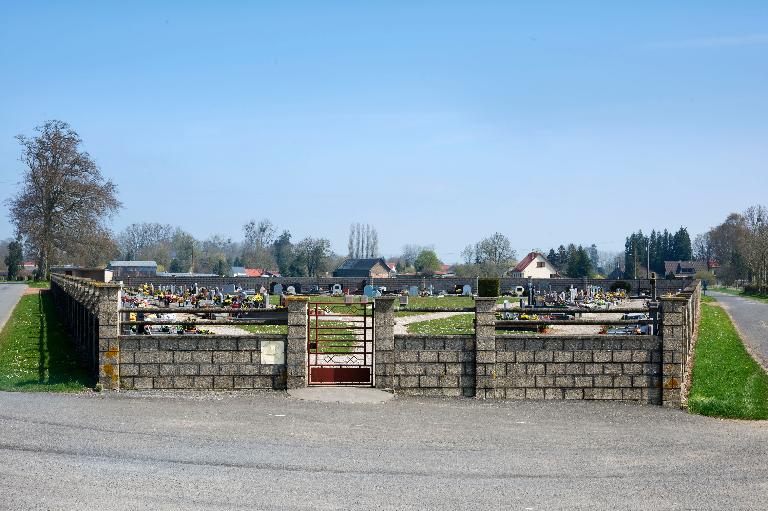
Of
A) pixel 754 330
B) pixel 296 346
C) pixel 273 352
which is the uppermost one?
pixel 296 346

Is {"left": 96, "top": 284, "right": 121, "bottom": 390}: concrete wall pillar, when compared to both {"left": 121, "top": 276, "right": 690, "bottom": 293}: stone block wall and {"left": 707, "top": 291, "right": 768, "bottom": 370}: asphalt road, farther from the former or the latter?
{"left": 121, "top": 276, "right": 690, "bottom": 293}: stone block wall

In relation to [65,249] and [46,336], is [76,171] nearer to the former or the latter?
[65,249]

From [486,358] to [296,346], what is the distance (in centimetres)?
342

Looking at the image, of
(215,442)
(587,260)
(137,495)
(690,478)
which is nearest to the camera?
(137,495)

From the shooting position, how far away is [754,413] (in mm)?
13367

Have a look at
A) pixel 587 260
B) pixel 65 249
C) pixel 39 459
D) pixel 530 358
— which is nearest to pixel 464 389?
pixel 530 358

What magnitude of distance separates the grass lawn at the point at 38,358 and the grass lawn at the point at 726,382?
36.5 feet

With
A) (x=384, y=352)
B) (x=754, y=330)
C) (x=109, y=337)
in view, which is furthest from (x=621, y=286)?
(x=109, y=337)

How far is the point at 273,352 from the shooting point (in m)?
14.9

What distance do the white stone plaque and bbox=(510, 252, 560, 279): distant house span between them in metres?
110

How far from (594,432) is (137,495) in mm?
6638

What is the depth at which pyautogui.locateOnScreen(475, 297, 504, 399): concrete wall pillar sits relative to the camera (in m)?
14.7

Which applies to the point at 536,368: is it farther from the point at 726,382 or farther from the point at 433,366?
the point at 726,382

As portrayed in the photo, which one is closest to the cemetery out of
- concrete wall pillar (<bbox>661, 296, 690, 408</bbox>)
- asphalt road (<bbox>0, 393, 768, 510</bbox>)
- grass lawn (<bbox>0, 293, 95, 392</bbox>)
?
concrete wall pillar (<bbox>661, 296, 690, 408</bbox>)
